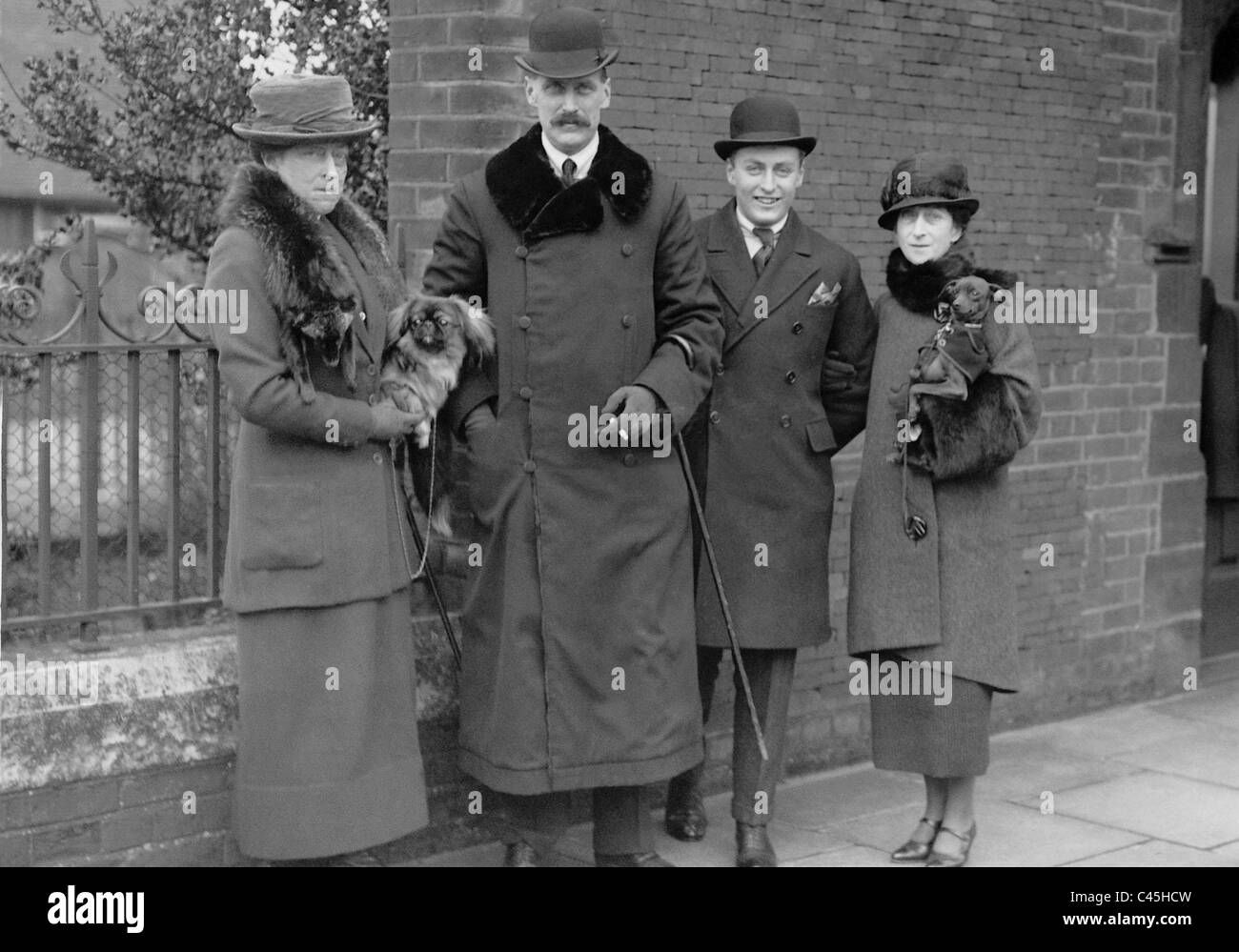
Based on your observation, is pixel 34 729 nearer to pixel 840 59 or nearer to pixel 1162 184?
pixel 840 59

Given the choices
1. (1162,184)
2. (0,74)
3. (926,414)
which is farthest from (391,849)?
(1162,184)

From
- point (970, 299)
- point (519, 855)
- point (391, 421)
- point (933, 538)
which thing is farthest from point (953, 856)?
point (391, 421)

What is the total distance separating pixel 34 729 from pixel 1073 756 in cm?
421

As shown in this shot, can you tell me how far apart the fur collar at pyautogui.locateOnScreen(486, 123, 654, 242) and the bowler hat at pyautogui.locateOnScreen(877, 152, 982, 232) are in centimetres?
82

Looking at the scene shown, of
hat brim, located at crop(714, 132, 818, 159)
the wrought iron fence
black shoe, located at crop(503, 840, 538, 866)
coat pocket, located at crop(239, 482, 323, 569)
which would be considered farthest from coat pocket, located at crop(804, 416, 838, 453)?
the wrought iron fence

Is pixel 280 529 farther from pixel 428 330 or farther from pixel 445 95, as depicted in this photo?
pixel 445 95

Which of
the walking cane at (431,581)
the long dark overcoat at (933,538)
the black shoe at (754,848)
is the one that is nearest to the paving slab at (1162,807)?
the long dark overcoat at (933,538)

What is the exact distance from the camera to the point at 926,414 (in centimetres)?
525

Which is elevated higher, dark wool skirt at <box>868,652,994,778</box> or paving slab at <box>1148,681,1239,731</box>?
dark wool skirt at <box>868,652,994,778</box>

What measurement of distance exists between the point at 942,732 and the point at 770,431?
1.07 m

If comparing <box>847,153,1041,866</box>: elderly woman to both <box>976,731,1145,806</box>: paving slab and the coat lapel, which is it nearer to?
the coat lapel

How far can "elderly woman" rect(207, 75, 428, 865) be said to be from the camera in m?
4.49

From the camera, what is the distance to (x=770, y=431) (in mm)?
5461

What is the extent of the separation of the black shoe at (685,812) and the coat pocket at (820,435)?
1.23 m
